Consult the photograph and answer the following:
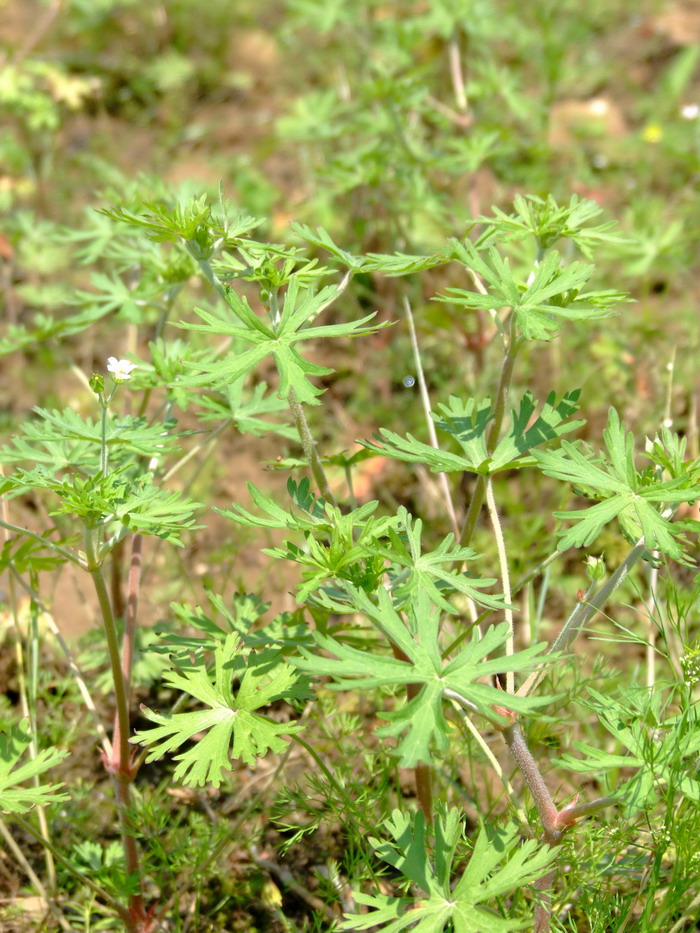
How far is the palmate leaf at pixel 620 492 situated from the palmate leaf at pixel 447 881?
0.52 metres

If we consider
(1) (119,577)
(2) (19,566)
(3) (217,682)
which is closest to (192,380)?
(3) (217,682)

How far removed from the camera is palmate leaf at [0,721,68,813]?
5.47 ft

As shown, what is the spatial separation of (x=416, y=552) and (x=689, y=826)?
708 mm

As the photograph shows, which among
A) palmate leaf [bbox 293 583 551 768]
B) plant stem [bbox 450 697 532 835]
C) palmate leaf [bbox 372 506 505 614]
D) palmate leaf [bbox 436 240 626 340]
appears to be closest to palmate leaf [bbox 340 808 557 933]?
plant stem [bbox 450 697 532 835]

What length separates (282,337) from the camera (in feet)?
5.66

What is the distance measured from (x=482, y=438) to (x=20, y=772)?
1086mm

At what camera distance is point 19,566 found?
6.95ft

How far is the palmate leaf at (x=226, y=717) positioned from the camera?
Result: 160cm

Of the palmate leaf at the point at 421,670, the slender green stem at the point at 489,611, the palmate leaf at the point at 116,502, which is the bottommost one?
the slender green stem at the point at 489,611

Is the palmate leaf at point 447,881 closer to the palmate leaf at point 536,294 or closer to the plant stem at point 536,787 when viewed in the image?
the plant stem at point 536,787

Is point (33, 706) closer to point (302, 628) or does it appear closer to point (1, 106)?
point (302, 628)

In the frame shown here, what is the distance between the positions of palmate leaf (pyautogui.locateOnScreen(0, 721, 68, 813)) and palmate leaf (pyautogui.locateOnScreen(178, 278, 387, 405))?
76 cm

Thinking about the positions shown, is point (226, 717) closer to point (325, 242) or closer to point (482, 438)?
point (482, 438)

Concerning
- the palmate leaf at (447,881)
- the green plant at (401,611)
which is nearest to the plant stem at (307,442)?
the green plant at (401,611)
